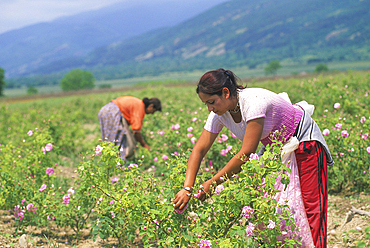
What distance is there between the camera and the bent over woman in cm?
211

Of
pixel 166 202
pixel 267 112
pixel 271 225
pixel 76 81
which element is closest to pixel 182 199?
pixel 166 202

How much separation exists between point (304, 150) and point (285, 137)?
6.1 inches

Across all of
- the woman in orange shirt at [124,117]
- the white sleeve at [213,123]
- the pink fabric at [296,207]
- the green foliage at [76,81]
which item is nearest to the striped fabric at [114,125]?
the woman in orange shirt at [124,117]

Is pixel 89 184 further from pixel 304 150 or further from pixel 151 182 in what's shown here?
pixel 304 150

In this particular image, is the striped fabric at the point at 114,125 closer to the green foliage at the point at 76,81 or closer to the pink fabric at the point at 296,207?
the pink fabric at the point at 296,207

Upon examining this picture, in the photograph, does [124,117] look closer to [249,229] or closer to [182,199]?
[182,199]

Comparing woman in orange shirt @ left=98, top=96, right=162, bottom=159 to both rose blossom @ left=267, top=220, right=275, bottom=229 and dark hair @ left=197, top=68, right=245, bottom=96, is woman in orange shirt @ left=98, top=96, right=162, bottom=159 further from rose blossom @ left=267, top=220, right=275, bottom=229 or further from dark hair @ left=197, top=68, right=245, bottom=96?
rose blossom @ left=267, top=220, right=275, bottom=229

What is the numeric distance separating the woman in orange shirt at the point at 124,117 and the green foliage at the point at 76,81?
121 metres

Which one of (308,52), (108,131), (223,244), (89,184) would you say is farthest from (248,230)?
(308,52)

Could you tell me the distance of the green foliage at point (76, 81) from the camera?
121 meters

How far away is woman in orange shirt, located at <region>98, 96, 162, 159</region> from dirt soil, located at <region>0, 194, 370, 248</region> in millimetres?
2095

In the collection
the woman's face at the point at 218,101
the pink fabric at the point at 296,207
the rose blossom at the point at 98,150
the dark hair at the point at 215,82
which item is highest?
the dark hair at the point at 215,82

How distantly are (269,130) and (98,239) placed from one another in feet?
7.13

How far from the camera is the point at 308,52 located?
181m
